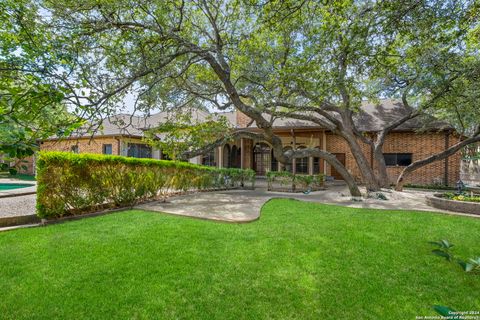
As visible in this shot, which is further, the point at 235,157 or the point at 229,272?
the point at 235,157

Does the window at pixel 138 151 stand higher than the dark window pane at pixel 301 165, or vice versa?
the window at pixel 138 151

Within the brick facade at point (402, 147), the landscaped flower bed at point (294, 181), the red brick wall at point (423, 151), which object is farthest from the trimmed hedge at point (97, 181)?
the red brick wall at point (423, 151)

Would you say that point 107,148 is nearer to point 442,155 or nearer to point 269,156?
point 269,156

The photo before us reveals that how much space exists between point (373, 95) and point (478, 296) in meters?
12.3

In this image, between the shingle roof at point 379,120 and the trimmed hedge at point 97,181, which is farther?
the shingle roof at point 379,120

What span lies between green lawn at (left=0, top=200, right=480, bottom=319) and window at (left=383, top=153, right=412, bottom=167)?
38.6 ft

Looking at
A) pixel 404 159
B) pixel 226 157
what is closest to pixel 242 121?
pixel 226 157

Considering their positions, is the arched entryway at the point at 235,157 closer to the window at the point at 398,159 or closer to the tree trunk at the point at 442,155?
the window at the point at 398,159

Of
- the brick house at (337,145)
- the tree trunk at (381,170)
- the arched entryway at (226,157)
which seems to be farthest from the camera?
the arched entryway at (226,157)

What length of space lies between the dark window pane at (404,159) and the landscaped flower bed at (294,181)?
20.3 ft

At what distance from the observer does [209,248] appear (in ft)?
15.5

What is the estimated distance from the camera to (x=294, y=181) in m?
13.7

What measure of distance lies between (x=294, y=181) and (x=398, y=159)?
809cm

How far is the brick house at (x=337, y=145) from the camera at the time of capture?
51.9ft
